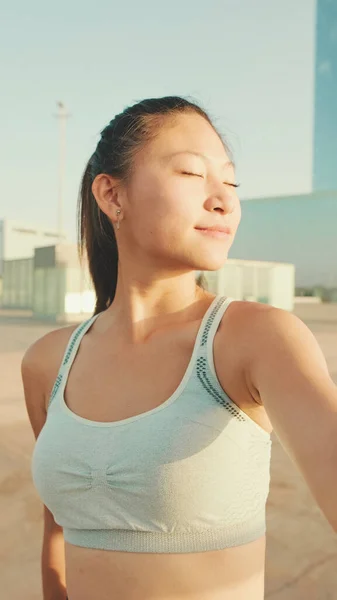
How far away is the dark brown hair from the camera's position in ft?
4.61

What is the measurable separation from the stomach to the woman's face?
60 cm

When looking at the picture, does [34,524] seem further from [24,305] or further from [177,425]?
[24,305]

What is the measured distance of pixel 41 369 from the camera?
61.9 inches

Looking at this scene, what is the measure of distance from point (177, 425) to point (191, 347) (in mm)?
199

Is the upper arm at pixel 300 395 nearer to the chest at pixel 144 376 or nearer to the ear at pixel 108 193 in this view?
the chest at pixel 144 376

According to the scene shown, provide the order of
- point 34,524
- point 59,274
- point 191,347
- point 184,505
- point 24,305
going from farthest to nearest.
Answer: point 24,305
point 59,274
point 34,524
point 191,347
point 184,505

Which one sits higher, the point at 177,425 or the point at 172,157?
the point at 172,157

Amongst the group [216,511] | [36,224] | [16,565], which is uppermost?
[36,224]

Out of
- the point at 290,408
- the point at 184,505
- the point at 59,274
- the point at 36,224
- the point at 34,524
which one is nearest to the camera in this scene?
the point at 290,408

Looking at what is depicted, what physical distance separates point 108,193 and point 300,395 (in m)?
0.78

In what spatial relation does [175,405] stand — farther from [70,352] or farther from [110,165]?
[110,165]

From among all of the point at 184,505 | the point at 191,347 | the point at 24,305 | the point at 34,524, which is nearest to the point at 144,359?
the point at 191,347

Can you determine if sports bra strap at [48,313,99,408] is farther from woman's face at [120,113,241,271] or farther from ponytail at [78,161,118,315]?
woman's face at [120,113,241,271]

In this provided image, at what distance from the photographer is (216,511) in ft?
3.74
